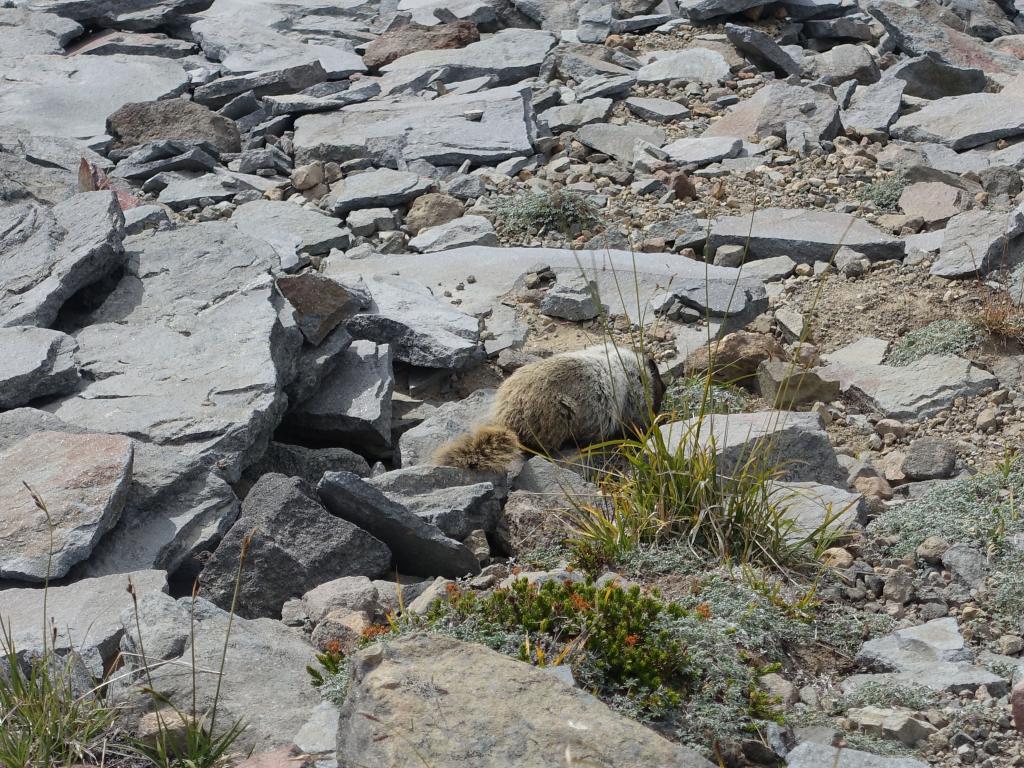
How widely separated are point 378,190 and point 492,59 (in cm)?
415

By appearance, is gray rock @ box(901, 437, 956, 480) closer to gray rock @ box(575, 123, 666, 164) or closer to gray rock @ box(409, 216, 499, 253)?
gray rock @ box(409, 216, 499, 253)

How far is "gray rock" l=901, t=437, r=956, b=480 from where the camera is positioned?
18.6 feet

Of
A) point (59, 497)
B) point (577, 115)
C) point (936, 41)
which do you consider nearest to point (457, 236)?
point (577, 115)

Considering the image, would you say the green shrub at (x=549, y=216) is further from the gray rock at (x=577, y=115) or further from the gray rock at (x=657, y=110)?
the gray rock at (x=657, y=110)

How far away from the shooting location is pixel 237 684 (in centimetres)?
365

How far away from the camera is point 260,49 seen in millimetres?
14047

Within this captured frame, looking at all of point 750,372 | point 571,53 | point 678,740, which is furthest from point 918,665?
point 571,53

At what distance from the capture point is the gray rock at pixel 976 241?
7.68 meters

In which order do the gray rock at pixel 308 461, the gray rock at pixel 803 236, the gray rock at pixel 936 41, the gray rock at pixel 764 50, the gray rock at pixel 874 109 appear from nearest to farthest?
1. the gray rock at pixel 308 461
2. the gray rock at pixel 803 236
3. the gray rock at pixel 874 109
4. the gray rock at pixel 764 50
5. the gray rock at pixel 936 41

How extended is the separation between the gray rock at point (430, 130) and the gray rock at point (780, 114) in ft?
6.56

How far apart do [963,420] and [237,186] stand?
6.67 metres

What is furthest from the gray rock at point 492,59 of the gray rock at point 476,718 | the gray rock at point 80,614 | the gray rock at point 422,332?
the gray rock at point 476,718

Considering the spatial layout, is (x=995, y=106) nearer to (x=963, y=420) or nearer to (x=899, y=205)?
(x=899, y=205)

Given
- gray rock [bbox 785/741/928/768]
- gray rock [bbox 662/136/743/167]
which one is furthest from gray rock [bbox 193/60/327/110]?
gray rock [bbox 785/741/928/768]
